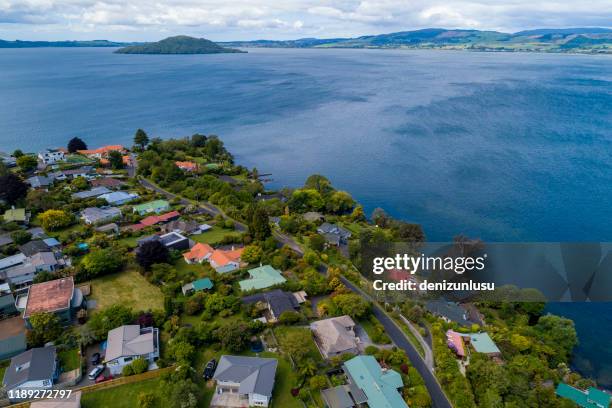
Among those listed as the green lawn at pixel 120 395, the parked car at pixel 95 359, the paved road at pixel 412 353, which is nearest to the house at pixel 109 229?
the parked car at pixel 95 359

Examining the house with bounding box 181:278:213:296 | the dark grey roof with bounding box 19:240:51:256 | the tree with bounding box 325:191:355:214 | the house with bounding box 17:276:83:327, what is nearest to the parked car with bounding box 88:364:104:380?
the house with bounding box 17:276:83:327

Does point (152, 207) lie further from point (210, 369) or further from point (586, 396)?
point (586, 396)

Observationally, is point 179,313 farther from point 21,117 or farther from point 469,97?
point 469,97

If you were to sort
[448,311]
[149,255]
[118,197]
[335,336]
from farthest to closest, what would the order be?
[118,197], [149,255], [448,311], [335,336]

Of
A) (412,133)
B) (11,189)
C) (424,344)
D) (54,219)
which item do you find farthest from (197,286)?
(412,133)

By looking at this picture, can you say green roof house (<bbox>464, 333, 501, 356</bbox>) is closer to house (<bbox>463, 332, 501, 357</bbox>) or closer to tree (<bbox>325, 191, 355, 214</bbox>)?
house (<bbox>463, 332, 501, 357</bbox>)
